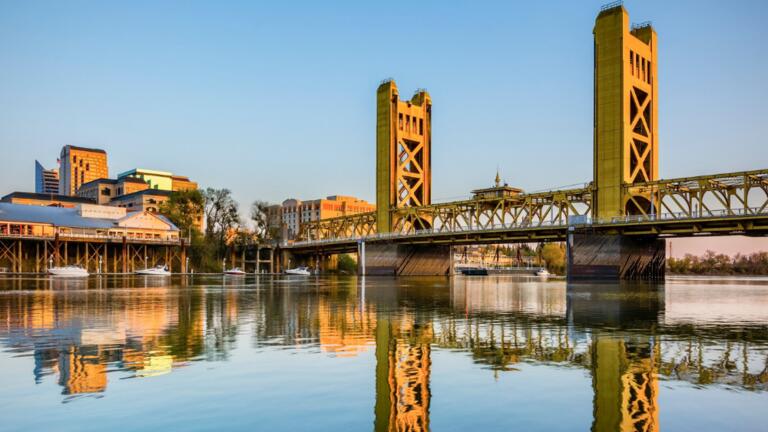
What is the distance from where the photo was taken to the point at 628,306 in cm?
3662

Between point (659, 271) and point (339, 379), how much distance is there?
283ft

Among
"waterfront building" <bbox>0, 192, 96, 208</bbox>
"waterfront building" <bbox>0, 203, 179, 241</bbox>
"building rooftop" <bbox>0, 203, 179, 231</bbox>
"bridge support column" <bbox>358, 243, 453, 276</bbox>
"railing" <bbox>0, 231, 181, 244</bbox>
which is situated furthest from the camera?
"waterfront building" <bbox>0, 192, 96, 208</bbox>

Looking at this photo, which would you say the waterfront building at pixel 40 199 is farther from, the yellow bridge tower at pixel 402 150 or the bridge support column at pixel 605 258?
the bridge support column at pixel 605 258

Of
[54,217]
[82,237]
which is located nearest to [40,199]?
[54,217]

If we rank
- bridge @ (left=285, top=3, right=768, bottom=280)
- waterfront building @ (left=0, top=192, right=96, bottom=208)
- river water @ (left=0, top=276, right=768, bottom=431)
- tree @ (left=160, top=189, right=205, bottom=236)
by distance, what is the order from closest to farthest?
river water @ (left=0, top=276, right=768, bottom=431) → bridge @ (left=285, top=3, right=768, bottom=280) → tree @ (left=160, top=189, right=205, bottom=236) → waterfront building @ (left=0, top=192, right=96, bottom=208)

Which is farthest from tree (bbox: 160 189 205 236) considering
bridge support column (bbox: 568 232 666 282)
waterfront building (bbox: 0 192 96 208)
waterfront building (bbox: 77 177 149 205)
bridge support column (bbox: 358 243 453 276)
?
bridge support column (bbox: 568 232 666 282)

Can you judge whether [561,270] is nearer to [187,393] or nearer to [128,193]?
[128,193]

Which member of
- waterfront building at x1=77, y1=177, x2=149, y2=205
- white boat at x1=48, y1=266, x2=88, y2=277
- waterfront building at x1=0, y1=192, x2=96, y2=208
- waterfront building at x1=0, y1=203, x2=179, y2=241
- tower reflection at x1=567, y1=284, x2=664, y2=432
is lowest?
white boat at x1=48, y1=266, x2=88, y2=277

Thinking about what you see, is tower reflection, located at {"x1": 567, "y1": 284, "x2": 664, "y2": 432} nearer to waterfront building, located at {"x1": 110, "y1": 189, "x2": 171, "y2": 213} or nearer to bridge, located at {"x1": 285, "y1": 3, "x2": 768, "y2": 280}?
bridge, located at {"x1": 285, "y1": 3, "x2": 768, "y2": 280}

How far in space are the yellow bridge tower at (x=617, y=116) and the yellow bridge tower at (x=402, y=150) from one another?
47938mm

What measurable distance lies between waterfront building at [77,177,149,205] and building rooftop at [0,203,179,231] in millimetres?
54078

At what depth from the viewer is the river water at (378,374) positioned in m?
11.0

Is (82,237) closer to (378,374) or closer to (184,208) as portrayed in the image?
(184,208)

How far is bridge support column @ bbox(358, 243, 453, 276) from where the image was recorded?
121188 millimetres
